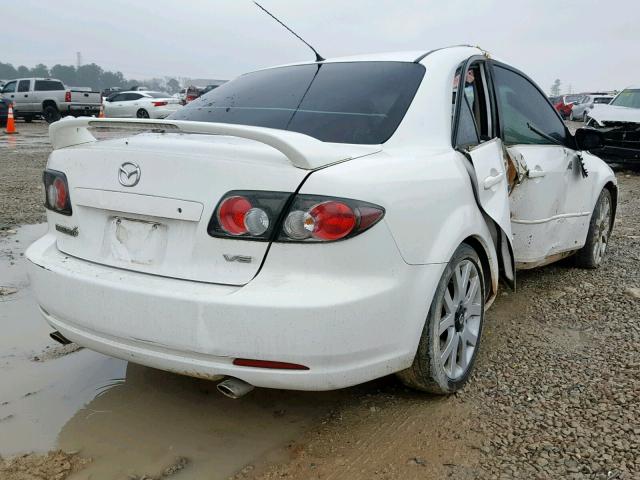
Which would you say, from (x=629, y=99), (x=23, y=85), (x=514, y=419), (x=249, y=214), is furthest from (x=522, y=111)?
(x=23, y=85)

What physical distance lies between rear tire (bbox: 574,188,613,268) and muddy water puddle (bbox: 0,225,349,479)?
2.82m

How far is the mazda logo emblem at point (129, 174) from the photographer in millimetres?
2211

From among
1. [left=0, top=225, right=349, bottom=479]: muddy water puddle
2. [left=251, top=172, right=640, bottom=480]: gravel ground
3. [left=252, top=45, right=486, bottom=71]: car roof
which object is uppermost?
[left=252, top=45, right=486, bottom=71]: car roof

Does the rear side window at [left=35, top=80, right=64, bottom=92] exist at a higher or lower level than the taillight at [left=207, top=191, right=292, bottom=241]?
lower

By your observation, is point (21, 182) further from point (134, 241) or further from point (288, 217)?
point (288, 217)

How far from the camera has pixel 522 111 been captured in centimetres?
383

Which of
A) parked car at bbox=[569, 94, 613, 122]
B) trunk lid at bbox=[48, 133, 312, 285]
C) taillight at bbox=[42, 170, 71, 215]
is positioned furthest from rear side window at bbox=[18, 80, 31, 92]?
parked car at bbox=[569, 94, 613, 122]

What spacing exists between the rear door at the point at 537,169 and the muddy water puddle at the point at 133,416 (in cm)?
165

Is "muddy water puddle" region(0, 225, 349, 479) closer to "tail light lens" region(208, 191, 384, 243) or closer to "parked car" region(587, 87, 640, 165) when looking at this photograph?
"tail light lens" region(208, 191, 384, 243)

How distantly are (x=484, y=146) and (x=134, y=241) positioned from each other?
176 centimetres

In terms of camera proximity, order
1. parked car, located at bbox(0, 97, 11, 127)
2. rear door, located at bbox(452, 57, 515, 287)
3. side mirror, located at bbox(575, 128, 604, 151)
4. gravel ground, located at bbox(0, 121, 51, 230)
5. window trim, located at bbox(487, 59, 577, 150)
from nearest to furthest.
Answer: rear door, located at bbox(452, 57, 515, 287)
window trim, located at bbox(487, 59, 577, 150)
side mirror, located at bbox(575, 128, 604, 151)
gravel ground, located at bbox(0, 121, 51, 230)
parked car, located at bbox(0, 97, 11, 127)

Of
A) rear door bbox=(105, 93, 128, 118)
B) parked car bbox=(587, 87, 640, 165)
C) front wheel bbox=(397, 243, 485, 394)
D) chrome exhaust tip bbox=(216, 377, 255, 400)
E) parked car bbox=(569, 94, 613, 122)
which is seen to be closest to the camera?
chrome exhaust tip bbox=(216, 377, 255, 400)

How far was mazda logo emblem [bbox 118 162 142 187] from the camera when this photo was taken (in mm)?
2211

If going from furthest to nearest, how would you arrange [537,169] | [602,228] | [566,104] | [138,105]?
[566,104], [138,105], [602,228], [537,169]
